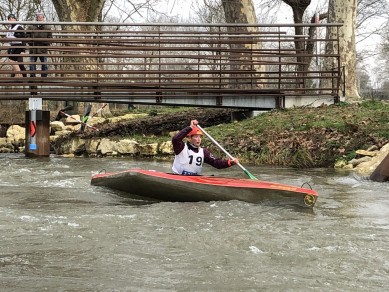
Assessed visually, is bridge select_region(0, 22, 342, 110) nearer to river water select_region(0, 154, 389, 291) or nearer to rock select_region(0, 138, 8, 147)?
rock select_region(0, 138, 8, 147)

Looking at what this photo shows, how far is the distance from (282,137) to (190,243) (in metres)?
8.51

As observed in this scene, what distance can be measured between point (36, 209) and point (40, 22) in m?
8.40

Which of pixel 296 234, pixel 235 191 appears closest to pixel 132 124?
pixel 235 191

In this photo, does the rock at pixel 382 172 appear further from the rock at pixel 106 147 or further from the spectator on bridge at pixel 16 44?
the spectator on bridge at pixel 16 44

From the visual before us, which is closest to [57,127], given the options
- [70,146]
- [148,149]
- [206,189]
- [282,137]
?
[70,146]

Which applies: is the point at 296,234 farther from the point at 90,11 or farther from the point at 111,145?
the point at 90,11

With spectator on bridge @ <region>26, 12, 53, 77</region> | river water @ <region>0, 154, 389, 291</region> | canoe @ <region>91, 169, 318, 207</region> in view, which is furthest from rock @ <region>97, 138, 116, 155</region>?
canoe @ <region>91, 169, 318, 207</region>

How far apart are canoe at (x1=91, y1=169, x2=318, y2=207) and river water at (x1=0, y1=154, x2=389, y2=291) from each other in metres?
0.14

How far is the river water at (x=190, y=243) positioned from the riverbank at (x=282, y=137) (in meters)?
3.46

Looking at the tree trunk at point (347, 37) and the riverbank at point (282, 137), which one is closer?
the riverbank at point (282, 137)

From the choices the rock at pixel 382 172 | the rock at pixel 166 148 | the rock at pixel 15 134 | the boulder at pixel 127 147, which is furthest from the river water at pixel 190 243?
the rock at pixel 15 134

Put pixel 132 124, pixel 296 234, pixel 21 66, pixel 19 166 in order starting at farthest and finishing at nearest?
1. pixel 132 124
2. pixel 21 66
3. pixel 19 166
4. pixel 296 234

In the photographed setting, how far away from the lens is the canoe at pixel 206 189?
8.38 metres

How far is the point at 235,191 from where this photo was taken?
8.73 metres
